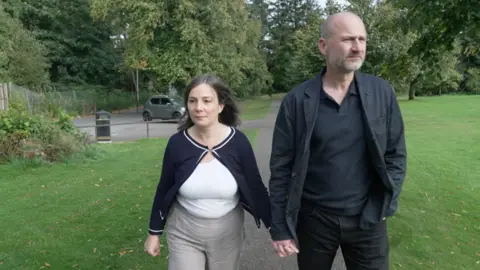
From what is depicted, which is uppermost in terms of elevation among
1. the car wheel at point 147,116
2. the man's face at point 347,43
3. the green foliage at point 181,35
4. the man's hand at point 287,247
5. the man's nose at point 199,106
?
the green foliage at point 181,35

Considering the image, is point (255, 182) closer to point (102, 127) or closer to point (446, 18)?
point (446, 18)

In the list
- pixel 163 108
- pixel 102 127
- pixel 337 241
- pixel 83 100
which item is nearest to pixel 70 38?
pixel 83 100

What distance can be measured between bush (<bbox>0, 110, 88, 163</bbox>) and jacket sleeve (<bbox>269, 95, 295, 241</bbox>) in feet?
27.5

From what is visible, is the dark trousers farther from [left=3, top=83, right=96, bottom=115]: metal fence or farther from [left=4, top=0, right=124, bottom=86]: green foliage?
[left=4, top=0, right=124, bottom=86]: green foliage

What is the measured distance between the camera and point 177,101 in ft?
79.7

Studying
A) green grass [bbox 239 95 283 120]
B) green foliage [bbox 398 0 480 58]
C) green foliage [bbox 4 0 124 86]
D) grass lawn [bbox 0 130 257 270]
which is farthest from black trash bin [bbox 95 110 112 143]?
green foliage [bbox 4 0 124 86]

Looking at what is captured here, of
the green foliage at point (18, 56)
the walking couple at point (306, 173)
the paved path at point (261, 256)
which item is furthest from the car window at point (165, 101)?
the walking couple at point (306, 173)

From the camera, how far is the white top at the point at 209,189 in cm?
239

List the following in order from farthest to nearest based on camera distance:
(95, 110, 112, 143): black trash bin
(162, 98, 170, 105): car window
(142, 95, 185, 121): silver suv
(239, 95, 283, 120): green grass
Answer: (239, 95, 283, 120): green grass
(162, 98, 170, 105): car window
(142, 95, 185, 121): silver suv
(95, 110, 112, 143): black trash bin

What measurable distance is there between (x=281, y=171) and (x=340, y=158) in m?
0.32

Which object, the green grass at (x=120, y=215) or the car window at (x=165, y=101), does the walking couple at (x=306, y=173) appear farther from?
the car window at (x=165, y=101)

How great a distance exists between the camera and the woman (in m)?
2.40

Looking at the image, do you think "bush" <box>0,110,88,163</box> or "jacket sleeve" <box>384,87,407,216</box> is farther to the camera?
"bush" <box>0,110,88,163</box>

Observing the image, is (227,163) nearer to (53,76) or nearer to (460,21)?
(460,21)
